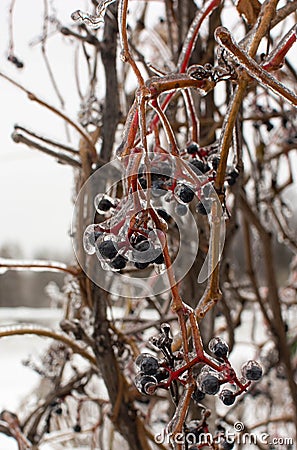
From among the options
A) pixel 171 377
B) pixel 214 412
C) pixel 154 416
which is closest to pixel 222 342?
pixel 171 377

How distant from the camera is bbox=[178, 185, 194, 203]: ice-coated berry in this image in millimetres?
384

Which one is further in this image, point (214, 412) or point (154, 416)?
point (154, 416)

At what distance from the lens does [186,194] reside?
385 mm

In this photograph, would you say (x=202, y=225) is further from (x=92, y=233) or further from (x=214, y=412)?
(x=92, y=233)

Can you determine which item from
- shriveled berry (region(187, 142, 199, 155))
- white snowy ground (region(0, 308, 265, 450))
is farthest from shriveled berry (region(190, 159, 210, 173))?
white snowy ground (region(0, 308, 265, 450))

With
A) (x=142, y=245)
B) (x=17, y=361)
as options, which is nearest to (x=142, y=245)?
(x=142, y=245)

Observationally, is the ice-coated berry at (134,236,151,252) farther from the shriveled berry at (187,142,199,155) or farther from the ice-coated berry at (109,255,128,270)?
the shriveled berry at (187,142,199,155)

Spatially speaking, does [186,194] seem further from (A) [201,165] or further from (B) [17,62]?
(B) [17,62]

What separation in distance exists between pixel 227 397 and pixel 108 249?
10 cm

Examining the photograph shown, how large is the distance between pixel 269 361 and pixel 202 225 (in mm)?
501

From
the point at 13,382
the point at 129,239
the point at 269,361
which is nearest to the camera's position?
the point at 129,239

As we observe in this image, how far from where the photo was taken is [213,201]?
383 millimetres
